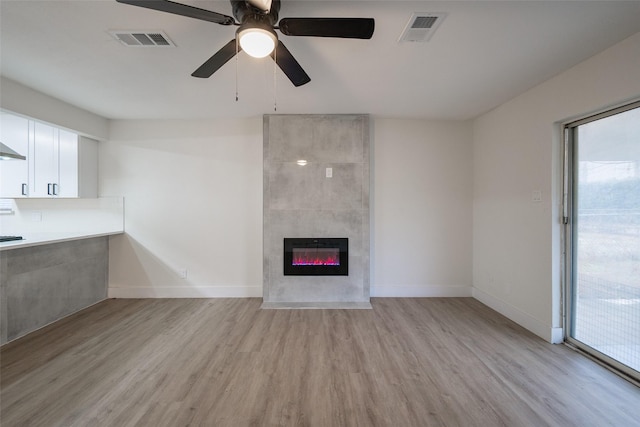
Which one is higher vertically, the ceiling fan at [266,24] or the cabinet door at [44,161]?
the ceiling fan at [266,24]

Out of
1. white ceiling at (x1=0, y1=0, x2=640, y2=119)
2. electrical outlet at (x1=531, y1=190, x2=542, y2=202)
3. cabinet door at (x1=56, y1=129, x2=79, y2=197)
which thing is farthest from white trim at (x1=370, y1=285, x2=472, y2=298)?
cabinet door at (x1=56, y1=129, x2=79, y2=197)

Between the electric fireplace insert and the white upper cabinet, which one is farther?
the electric fireplace insert

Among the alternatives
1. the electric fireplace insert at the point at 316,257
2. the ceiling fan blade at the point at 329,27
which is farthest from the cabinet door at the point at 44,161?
the ceiling fan blade at the point at 329,27

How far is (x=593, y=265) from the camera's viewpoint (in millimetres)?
2387

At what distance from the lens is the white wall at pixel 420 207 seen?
387 centimetres

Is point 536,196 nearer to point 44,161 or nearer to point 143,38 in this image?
point 143,38

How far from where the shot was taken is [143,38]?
197 centimetres

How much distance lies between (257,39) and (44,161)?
11.7 ft

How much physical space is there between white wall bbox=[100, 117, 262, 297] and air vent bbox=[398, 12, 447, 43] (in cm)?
245

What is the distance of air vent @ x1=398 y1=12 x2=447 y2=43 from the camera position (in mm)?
1723

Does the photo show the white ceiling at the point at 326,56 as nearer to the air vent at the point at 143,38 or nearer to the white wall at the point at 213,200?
the air vent at the point at 143,38

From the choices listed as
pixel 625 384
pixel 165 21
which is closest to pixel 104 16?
pixel 165 21

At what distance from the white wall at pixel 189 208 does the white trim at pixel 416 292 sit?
1.77 meters

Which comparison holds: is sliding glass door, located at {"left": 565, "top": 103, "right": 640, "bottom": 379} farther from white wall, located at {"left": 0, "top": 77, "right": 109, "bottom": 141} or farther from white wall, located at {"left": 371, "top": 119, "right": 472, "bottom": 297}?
white wall, located at {"left": 0, "top": 77, "right": 109, "bottom": 141}
